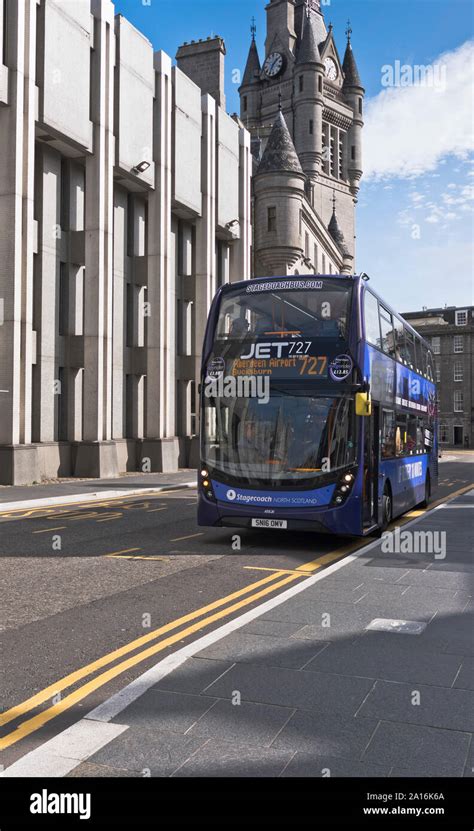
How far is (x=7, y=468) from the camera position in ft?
72.6

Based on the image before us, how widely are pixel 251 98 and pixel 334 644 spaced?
307 feet

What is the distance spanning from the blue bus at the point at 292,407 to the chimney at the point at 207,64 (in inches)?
1223

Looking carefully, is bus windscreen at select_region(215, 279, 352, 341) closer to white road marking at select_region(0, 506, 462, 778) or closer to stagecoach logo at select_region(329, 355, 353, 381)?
stagecoach logo at select_region(329, 355, 353, 381)

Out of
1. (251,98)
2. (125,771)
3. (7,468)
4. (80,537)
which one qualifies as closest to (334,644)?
(125,771)

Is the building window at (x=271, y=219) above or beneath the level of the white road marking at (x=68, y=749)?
above

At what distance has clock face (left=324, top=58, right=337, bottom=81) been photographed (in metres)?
87.1

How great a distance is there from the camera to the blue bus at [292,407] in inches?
445

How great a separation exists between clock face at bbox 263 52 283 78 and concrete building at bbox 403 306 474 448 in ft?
114

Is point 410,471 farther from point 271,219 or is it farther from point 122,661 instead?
point 271,219

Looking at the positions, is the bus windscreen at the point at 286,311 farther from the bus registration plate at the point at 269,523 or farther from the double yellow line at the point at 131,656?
the double yellow line at the point at 131,656

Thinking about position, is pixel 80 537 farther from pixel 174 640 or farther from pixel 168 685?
pixel 168 685

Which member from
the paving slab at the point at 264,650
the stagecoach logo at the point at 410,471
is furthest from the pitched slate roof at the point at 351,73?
the paving slab at the point at 264,650

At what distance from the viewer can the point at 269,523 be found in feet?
37.9

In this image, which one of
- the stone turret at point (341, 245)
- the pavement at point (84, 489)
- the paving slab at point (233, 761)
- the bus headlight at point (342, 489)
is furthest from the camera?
the stone turret at point (341, 245)
